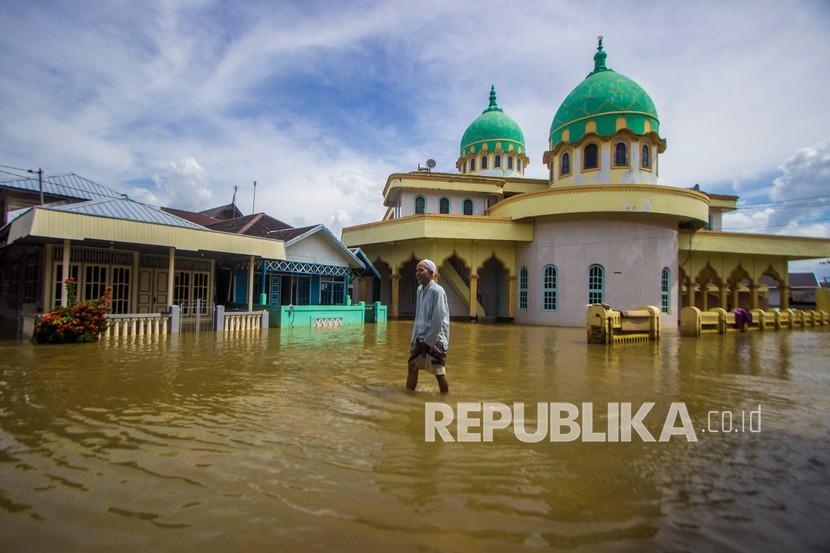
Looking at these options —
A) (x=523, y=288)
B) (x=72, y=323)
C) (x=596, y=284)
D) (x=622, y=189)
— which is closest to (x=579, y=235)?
(x=596, y=284)

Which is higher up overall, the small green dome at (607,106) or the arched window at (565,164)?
the small green dome at (607,106)

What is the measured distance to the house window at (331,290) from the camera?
20.3 meters

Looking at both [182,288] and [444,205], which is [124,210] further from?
[444,205]

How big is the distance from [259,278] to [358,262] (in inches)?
168

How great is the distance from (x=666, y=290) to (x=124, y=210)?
854 inches

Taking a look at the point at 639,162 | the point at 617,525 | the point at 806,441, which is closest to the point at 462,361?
the point at 806,441

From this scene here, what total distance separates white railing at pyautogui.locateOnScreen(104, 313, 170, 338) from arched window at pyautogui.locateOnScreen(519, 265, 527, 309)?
15734 mm

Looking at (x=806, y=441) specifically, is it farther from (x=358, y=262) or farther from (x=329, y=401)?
(x=358, y=262)

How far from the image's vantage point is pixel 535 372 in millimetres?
7844

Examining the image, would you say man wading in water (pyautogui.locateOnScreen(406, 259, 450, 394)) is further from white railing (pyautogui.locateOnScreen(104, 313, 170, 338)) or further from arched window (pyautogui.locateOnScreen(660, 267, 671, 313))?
arched window (pyautogui.locateOnScreen(660, 267, 671, 313))

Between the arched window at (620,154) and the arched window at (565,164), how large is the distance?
7.27 ft

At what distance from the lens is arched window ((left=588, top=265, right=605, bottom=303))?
20.3m

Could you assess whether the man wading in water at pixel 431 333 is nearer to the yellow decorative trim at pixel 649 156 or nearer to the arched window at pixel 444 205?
the yellow decorative trim at pixel 649 156

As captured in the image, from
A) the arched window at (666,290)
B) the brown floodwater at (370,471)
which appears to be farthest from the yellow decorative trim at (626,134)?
the brown floodwater at (370,471)
